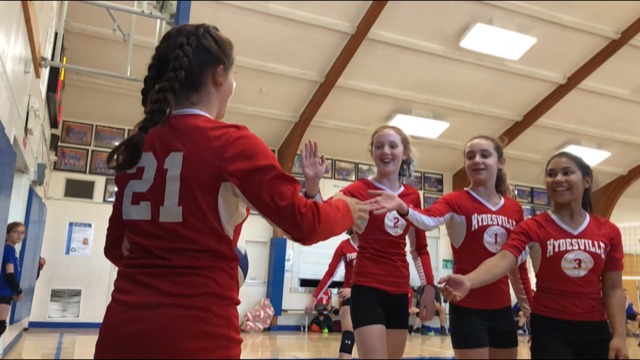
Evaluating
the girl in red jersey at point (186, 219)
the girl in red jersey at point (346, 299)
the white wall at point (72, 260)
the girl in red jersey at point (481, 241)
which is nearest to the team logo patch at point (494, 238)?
the girl in red jersey at point (481, 241)

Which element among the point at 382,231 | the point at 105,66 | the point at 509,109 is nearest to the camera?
the point at 382,231

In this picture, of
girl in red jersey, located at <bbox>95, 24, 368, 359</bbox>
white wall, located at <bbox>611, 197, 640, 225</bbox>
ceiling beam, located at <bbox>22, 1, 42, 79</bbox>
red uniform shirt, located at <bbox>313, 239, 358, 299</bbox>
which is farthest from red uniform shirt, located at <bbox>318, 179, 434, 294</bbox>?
white wall, located at <bbox>611, 197, 640, 225</bbox>

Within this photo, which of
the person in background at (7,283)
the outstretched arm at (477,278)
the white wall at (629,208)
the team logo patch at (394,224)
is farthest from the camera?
the white wall at (629,208)

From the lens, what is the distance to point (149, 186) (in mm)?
1270

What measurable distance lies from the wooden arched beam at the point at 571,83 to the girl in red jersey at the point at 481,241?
5.80m

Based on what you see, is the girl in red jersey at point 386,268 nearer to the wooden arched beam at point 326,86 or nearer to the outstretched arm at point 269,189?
the outstretched arm at point 269,189

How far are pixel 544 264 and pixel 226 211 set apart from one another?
178 centimetres

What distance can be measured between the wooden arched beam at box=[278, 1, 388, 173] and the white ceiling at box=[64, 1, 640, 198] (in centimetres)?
16

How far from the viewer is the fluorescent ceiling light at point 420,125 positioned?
Answer: 10.8 metres

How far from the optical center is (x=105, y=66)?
911 centimetres

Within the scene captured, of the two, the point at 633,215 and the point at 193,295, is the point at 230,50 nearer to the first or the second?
the point at 193,295

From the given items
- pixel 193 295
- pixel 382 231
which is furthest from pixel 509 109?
pixel 193 295

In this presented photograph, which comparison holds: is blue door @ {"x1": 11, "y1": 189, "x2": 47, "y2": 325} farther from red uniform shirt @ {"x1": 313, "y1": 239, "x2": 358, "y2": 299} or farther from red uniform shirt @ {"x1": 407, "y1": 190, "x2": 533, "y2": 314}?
red uniform shirt @ {"x1": 407, "y1": 190, "x2": 533, "y2": 314}

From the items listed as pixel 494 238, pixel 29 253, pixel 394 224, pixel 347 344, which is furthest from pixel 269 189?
pixel 29 253
